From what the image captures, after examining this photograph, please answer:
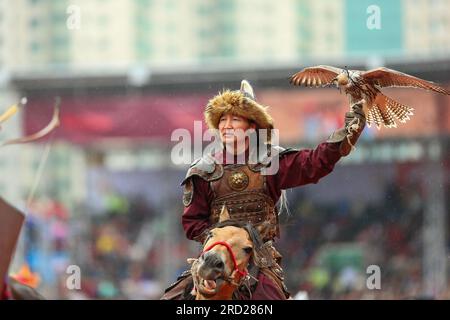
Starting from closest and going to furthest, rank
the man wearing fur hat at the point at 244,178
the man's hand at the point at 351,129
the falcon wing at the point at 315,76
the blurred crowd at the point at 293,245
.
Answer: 1. the man's hand at the point at 351,129
2. the man wearing fur hat at the point at 244,178
3. the falcon wing at the point at 315,76
4. the blurred crowd at the point at 293,245

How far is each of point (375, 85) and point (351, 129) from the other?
1.04 ft

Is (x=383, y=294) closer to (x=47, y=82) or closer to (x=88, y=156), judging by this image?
(x=47, y=82)

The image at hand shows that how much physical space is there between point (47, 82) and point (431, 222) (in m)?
7.42

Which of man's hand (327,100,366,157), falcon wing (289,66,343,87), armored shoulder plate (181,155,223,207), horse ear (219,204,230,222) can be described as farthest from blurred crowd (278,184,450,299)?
man's hand (327,100,366,157)

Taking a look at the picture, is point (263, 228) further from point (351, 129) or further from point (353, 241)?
point (353, 241)

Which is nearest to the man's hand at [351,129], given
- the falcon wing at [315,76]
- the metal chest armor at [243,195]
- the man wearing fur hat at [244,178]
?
the man wearing fur hat at [244,178]

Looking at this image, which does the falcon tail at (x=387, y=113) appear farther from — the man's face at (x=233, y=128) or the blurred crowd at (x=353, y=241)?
the blurred crowd at (x=353, y=241)

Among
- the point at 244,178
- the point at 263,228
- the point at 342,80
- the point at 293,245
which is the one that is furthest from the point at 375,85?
the point at 293,245

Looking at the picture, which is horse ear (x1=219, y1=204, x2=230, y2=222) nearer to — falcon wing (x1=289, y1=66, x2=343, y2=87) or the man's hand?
the man's hand

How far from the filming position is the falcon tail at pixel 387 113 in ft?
20.1

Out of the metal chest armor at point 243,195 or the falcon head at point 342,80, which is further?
the metal chest armor at point 243,195

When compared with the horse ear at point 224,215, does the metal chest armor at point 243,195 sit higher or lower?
→ higher

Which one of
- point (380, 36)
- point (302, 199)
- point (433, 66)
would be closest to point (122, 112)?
point (302, 199)

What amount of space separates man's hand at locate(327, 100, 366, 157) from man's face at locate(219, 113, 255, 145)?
0.56m
